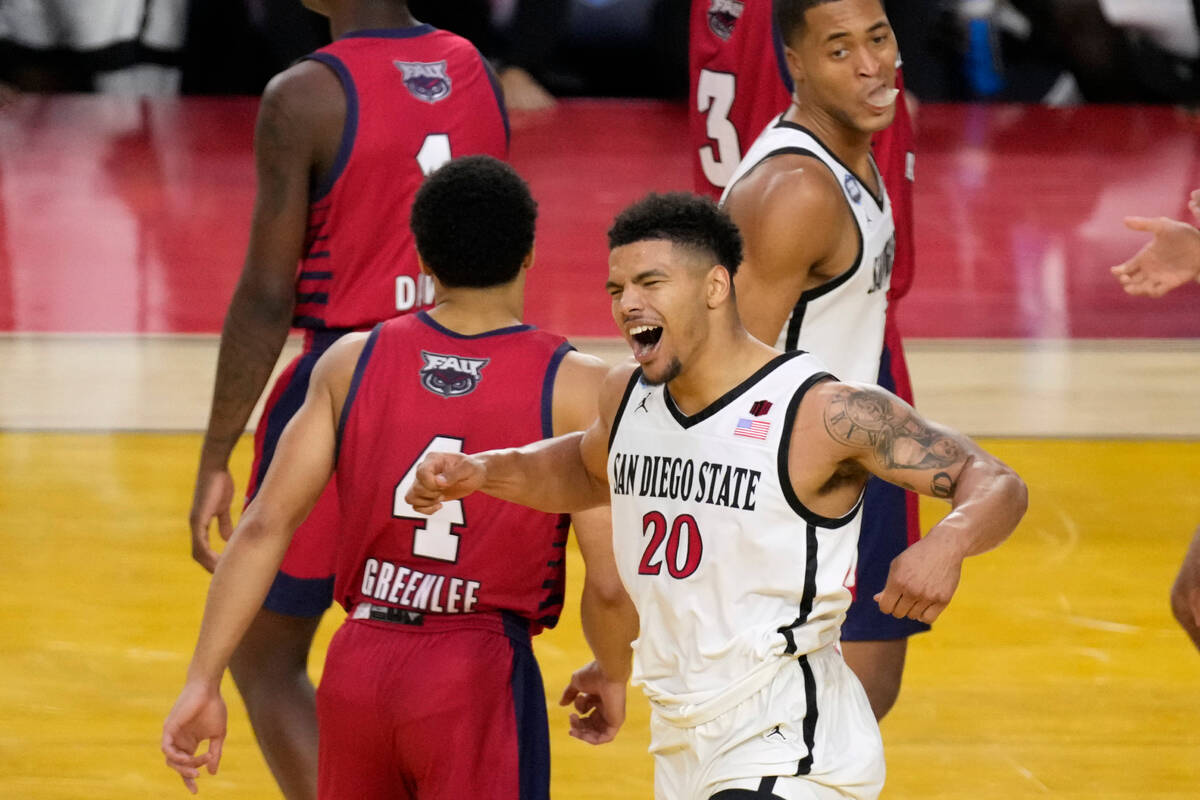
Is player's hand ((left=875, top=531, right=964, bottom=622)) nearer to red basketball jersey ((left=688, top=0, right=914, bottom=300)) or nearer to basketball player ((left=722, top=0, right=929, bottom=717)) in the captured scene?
basketball player ((left=722, top=0, right=929, bottom=717))

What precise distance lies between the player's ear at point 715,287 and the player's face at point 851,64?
0.79 meters

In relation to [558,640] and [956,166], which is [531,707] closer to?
[558,640]

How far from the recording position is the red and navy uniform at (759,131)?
381 centimetres

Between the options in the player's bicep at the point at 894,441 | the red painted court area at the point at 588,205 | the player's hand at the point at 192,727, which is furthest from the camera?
the red painted court area at the point at 588,205

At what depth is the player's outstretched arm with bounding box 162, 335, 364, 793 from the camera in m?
3.01

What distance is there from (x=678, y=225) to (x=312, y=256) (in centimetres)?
122

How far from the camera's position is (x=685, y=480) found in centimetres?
287

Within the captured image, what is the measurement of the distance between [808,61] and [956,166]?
799 cm

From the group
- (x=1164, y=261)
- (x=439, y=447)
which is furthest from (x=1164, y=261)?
(x=439, y=447)

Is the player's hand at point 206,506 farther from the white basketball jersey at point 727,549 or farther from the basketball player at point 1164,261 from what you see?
the basketball player at point 1164,261

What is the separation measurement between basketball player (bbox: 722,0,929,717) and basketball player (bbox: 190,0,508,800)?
29.3 inches

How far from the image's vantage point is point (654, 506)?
2902mm

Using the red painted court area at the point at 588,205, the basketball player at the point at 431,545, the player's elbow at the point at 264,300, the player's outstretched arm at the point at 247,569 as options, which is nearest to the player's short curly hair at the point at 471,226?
the basketball player at the point at 431,545

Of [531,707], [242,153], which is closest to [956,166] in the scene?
[242,153]
